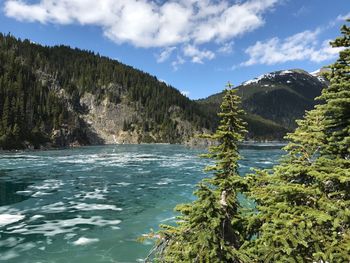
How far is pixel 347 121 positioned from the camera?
31.3 feet

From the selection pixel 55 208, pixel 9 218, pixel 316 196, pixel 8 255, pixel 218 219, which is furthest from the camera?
pixel 55 208

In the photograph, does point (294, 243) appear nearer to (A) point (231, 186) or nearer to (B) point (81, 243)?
(A) point (231, 186)

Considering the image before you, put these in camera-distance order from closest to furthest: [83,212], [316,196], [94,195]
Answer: [316,196], [83,212], [94,195]

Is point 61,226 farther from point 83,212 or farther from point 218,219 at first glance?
point 218,219

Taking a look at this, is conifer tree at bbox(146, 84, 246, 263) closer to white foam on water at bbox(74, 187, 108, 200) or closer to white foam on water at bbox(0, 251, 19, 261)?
white foam on water at bbox(0, 251, 19, 261)

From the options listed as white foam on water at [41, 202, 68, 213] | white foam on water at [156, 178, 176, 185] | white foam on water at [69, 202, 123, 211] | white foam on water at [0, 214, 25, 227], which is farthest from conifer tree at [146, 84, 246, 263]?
white foam on water at [156, 178, 176, 185]

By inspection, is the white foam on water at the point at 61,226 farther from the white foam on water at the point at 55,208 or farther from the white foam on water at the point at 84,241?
the white foam on water at the point at 55,208

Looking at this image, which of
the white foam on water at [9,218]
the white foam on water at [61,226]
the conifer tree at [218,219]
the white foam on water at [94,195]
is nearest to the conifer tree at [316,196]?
the conifer tree at [218,219]

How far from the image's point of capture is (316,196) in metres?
9.04

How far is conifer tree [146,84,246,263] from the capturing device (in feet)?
28.5

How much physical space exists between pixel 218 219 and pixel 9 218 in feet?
89.9

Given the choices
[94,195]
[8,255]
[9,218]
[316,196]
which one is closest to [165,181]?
[94,195]

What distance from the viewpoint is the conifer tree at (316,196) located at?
810 cm

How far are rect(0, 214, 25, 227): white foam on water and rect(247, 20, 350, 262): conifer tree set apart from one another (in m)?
25.3
